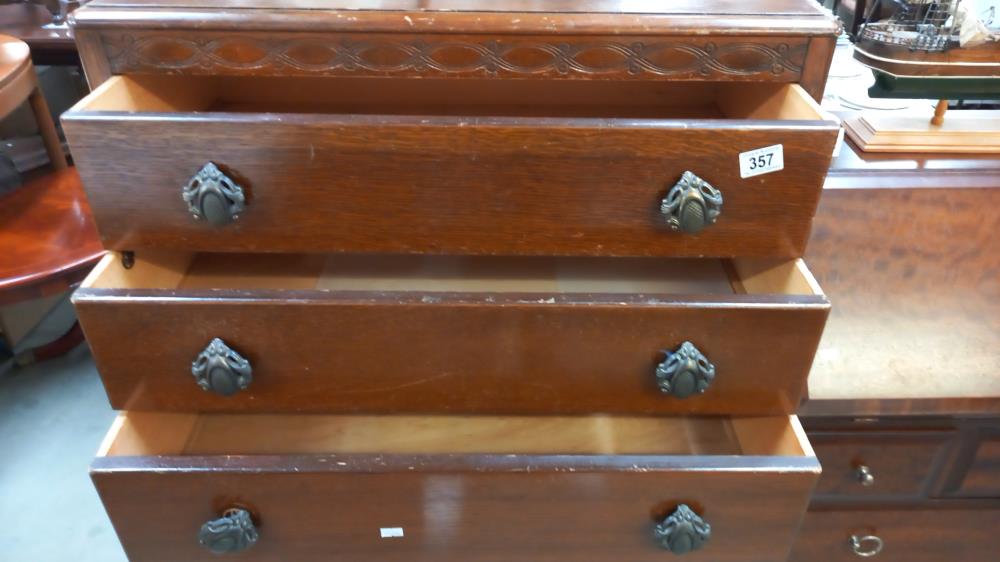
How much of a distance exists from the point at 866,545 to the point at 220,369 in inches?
33.0

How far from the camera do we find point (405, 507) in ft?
2.24

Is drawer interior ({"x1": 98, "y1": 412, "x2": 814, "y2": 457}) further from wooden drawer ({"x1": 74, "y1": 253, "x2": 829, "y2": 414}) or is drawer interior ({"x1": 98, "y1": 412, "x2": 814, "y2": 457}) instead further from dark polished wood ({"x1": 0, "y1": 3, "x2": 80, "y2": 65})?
dark polished wood ({"x1": 0, "y1": 3, "x2": 80, "y2": 65})

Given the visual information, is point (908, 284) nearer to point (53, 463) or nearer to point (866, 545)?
point (866, 545)

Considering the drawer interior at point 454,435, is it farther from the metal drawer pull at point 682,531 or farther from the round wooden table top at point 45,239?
the round wooden table top at point 45,239

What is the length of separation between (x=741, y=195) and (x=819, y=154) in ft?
0.23

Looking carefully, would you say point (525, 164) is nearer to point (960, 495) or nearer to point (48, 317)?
point (960, 495)

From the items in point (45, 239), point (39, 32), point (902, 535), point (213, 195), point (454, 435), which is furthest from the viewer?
point (39, 32)

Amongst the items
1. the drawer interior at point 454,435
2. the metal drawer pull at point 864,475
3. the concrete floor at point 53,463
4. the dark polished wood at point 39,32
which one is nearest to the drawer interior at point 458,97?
the drawer interior at point 454,435

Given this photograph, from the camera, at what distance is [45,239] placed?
129 cm

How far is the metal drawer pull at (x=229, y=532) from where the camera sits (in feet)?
2.18

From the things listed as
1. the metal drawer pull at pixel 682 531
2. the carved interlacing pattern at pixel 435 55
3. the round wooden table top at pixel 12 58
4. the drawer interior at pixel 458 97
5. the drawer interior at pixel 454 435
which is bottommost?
the drawer interior at pixel 454 435

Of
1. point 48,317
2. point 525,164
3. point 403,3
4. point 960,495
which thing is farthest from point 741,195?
point 48,317

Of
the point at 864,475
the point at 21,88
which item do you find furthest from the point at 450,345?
the point at 21,88

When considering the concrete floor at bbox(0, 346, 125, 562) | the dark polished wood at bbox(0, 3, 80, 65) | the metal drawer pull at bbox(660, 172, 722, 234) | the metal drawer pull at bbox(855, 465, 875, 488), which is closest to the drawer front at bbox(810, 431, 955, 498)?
the metal drawer pull at bbox(855, 465, 875, 488)
